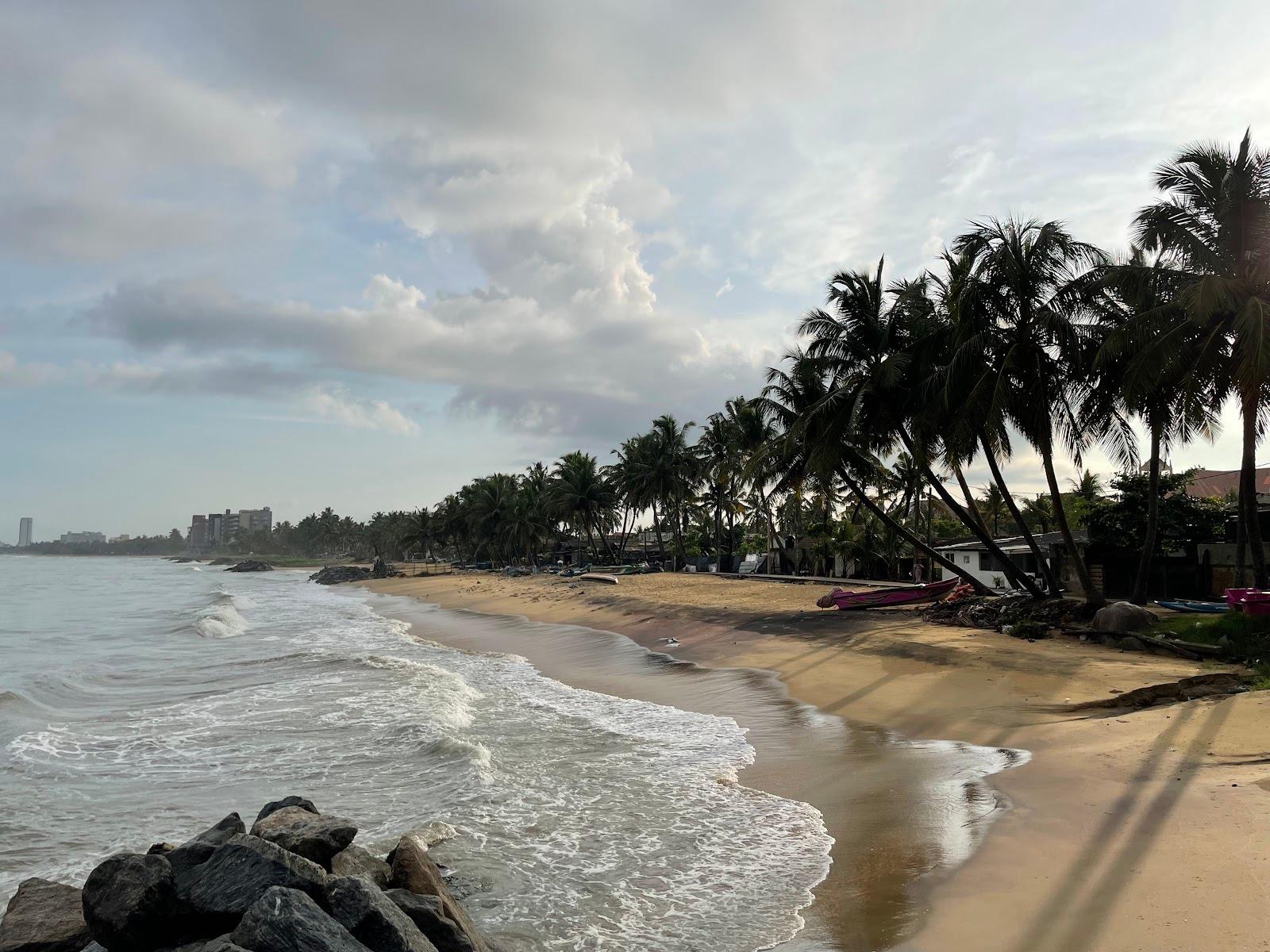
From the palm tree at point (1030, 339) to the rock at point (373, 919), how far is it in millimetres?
18486

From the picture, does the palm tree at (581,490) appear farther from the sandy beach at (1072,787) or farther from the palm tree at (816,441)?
the sandy beach at (1072,787)

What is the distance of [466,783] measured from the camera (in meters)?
8.89

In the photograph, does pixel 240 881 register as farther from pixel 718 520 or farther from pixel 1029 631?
pixel 718 520

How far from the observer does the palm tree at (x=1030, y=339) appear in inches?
764

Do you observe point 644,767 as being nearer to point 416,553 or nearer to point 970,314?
point 970,314

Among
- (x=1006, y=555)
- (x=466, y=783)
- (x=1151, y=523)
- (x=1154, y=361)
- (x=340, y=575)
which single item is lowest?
(x=340, y=575)

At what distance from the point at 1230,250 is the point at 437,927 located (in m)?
20.8

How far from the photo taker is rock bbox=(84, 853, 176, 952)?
4613 mm

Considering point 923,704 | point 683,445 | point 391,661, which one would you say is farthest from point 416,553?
point 923,704

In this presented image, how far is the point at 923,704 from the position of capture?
11.9 m

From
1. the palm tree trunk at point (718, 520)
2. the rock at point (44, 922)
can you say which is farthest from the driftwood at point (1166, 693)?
the palm tree trunk at point (718, 520)

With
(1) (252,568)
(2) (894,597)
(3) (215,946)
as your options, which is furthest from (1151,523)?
(1) (252,568)

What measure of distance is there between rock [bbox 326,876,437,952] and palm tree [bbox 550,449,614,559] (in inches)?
2376

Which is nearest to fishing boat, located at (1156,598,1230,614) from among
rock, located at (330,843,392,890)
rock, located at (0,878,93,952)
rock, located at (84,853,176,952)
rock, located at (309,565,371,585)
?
rock, located at (330,843,392,890)
